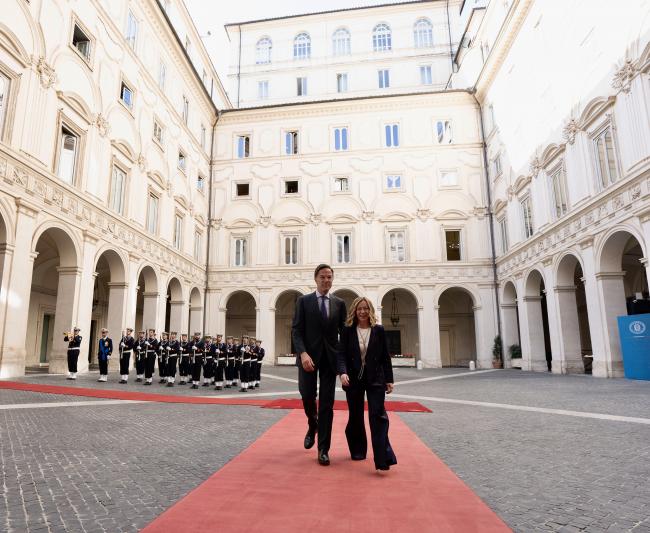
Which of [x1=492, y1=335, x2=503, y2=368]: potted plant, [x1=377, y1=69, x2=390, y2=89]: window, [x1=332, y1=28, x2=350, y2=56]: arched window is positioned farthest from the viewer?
[x1=332, y1=28, x2=350, y2=56]: arched window

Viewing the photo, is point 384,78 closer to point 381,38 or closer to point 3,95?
point 381,38

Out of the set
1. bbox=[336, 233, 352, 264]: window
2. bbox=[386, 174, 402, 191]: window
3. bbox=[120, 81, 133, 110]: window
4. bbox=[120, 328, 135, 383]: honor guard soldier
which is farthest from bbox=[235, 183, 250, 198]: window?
bbox=[120, 328, 135, 383]: honor guard soldier

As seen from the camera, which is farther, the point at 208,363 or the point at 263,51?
the point at 263,51

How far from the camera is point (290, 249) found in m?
27.5

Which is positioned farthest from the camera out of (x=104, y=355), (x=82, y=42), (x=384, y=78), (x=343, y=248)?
(x=384, y=78)

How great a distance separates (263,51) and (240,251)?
17.6 m

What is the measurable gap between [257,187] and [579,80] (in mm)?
18485

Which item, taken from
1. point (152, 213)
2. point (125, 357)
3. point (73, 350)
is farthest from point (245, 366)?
point (152, 213)

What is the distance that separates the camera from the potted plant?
24.6 m

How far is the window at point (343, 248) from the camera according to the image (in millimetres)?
26984

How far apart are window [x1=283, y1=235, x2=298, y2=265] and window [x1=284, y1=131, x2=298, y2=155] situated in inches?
230

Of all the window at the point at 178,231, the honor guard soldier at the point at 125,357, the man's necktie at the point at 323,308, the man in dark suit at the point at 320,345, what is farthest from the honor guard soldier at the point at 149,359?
the man's necktie at the point at 323,308

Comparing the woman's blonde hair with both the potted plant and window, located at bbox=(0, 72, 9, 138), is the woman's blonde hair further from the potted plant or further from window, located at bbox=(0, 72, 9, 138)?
the potted plant

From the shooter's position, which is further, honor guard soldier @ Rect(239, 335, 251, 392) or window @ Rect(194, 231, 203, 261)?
window @ Rect(194, 231, 203, 261)
